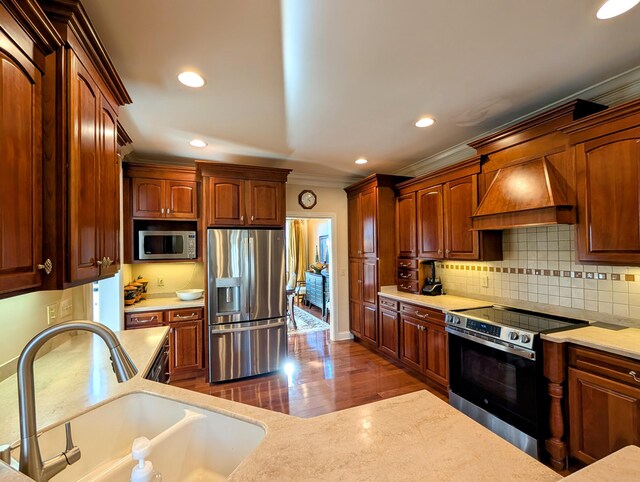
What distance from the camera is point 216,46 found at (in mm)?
1702

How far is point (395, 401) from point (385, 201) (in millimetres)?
3246

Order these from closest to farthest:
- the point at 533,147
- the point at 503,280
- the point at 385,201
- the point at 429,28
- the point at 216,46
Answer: the point at 429,28, the point at 216,46, the point at 533,147, the point at 503,280, the point at 385,201

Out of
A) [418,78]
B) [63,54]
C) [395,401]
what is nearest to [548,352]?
[395,401]

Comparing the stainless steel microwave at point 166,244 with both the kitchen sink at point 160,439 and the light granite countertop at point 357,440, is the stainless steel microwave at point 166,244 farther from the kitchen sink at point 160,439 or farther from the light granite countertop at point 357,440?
the kitchen sink at point 160,439

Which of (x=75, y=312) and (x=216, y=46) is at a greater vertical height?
(x=216, y=46)

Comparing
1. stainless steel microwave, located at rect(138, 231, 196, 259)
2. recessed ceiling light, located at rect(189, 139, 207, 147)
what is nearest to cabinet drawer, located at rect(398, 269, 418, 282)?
stainless steel microwave, located at rect(138, 231, 196, 259)

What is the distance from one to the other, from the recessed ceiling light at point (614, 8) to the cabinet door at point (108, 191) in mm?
2542

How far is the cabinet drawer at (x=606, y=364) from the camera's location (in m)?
1.67

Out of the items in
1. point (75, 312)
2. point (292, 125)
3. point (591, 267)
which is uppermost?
point (292, 125)

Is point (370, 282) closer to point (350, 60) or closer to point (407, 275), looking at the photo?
point (407, 275)

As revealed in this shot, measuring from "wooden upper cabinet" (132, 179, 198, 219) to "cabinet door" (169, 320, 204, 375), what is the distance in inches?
50.9

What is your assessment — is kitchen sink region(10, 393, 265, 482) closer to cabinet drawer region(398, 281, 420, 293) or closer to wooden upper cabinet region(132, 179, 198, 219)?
wooden upper cabinet region(132, 179, 198, 219)

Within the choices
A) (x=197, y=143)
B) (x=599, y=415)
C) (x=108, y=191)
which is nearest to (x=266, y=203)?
(x=197, y=143)

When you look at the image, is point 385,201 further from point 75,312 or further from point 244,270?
point 75,312
